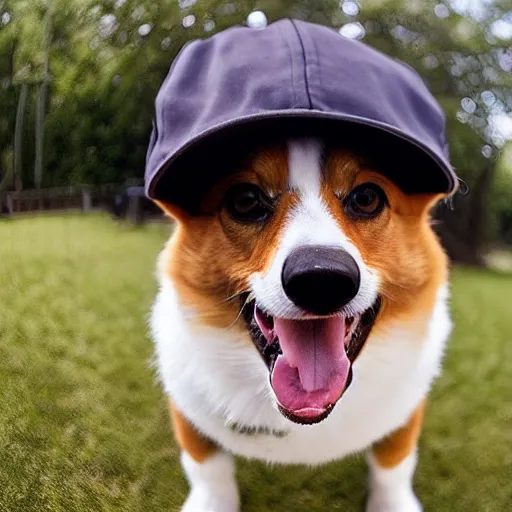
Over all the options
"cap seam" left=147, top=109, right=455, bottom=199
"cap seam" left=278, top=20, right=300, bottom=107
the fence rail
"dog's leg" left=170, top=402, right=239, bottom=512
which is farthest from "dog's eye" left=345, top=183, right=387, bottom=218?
"dog's leg" left=170, top=402, right=239, bottom=512

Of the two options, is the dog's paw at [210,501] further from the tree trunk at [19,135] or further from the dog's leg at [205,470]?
the tree trunk at [19,135]

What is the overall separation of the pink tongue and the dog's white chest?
188 millimetres

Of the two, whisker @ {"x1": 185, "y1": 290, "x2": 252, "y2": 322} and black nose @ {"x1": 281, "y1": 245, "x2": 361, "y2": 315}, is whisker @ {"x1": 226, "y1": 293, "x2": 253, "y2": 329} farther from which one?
black nose @ {"x1": 281, "y1": 245, "x2": 361, "y2": 315}

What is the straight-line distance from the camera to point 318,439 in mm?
1504

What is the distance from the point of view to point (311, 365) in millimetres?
1269

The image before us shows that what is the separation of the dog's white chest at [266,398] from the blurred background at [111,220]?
131mm

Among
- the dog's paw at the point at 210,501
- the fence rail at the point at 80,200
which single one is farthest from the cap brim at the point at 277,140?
the dog's paw at the point at 210,501

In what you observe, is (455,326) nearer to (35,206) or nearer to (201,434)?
(201,434)

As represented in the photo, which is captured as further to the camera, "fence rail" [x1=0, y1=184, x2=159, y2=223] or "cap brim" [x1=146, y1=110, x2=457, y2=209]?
"fence rail" [x1=0, y1=184, x2=159, y2=223]

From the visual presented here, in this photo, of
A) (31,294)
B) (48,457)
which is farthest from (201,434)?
(31,294)

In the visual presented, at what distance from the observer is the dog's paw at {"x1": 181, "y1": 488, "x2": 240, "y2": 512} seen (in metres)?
1.50

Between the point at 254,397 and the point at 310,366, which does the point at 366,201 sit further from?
the point at 254,397

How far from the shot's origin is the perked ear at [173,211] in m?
1.39

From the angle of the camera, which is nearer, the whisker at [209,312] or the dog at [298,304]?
the dog at [298,304]
